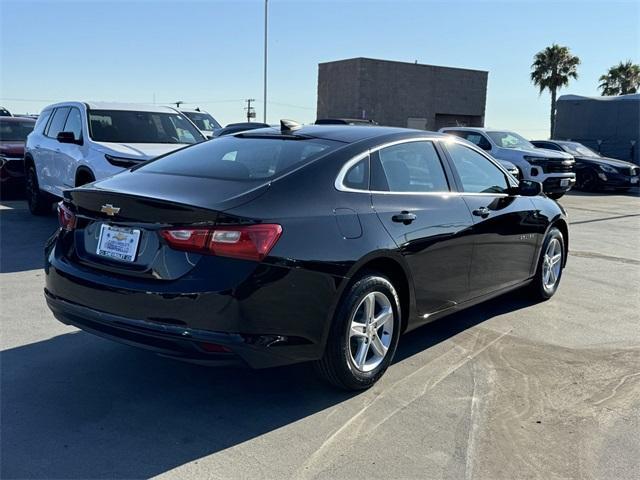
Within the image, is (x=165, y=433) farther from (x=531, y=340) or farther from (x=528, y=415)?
(x=531, y=340)

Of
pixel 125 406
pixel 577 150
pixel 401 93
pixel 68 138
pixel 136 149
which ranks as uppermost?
pixel 401 93

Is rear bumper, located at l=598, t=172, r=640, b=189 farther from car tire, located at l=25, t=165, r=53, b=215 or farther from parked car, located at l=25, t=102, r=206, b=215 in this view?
car tire, located at l=25, t=165, r=53, b=215

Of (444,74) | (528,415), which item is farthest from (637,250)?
(444,74)

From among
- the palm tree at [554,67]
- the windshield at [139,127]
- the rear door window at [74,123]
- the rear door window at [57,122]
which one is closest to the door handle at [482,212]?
the windshield at [139,127]

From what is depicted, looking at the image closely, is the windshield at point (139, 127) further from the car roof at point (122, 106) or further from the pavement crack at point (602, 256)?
the pavement crack at point (602, 256)

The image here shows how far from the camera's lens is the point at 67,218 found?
396cm

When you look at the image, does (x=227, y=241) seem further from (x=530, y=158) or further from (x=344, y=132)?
(x=530, y=158)

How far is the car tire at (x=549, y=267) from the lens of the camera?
6.10 metres

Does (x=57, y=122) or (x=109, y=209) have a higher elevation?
(x=57, y=122)

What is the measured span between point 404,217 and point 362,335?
2.71 feet

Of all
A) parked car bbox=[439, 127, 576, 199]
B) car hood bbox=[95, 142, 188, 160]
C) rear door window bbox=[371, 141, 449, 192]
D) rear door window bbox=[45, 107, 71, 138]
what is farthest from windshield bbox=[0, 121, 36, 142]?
rear door window bbox=[371, 141, 449, 192]

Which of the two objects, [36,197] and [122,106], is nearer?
[122,106]

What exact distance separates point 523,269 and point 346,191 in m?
2.55

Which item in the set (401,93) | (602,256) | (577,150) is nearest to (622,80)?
(401,93)
